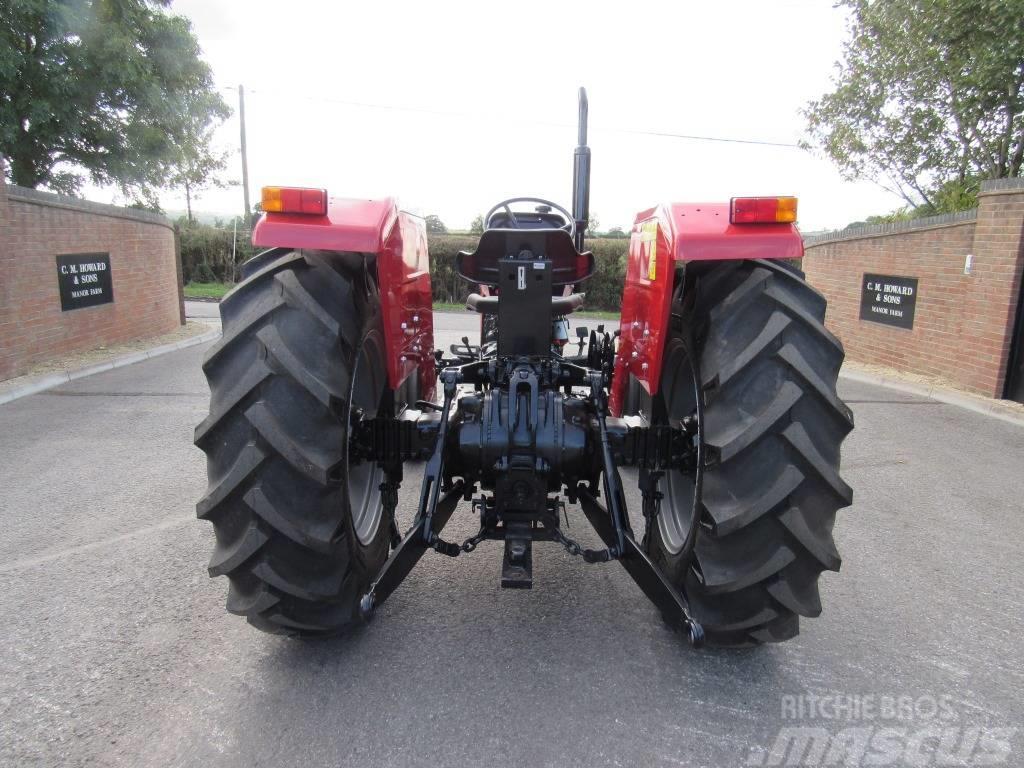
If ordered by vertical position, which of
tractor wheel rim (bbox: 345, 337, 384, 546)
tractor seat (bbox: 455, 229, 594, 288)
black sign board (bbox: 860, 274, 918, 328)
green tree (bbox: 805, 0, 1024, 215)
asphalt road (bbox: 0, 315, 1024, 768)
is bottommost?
asphalt road (bbox: 0, 315, 1024, 768)

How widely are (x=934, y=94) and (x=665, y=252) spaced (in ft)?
36.6

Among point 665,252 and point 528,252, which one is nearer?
point 665,252

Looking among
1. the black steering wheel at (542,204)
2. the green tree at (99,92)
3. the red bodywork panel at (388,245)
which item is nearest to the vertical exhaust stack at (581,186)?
the black steering wheel at (542,204)

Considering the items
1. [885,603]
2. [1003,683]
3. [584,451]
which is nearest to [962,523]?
[885,603]

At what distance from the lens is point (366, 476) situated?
309cm

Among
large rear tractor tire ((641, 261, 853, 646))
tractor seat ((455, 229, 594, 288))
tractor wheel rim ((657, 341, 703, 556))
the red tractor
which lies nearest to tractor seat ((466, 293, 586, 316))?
tractor seat ((455, 229, 594, 288))

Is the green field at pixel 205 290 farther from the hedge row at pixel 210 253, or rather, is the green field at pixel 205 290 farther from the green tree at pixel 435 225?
the green tree at pixel 435 225

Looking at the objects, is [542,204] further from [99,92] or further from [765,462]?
[99,92]

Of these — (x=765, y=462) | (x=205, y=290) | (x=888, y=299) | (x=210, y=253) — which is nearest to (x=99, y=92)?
(x=205, y=290)

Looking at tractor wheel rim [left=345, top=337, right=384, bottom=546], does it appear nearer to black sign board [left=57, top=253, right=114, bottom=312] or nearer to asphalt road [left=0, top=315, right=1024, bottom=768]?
asphalt road [left=0, top=315, right=1024, bottom=768]

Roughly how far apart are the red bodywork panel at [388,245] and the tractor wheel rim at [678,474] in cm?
107

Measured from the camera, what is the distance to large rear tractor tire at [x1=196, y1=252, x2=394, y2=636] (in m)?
2.19

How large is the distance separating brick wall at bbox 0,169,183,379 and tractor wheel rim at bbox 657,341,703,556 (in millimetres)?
7248

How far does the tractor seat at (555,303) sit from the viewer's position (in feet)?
12.8
